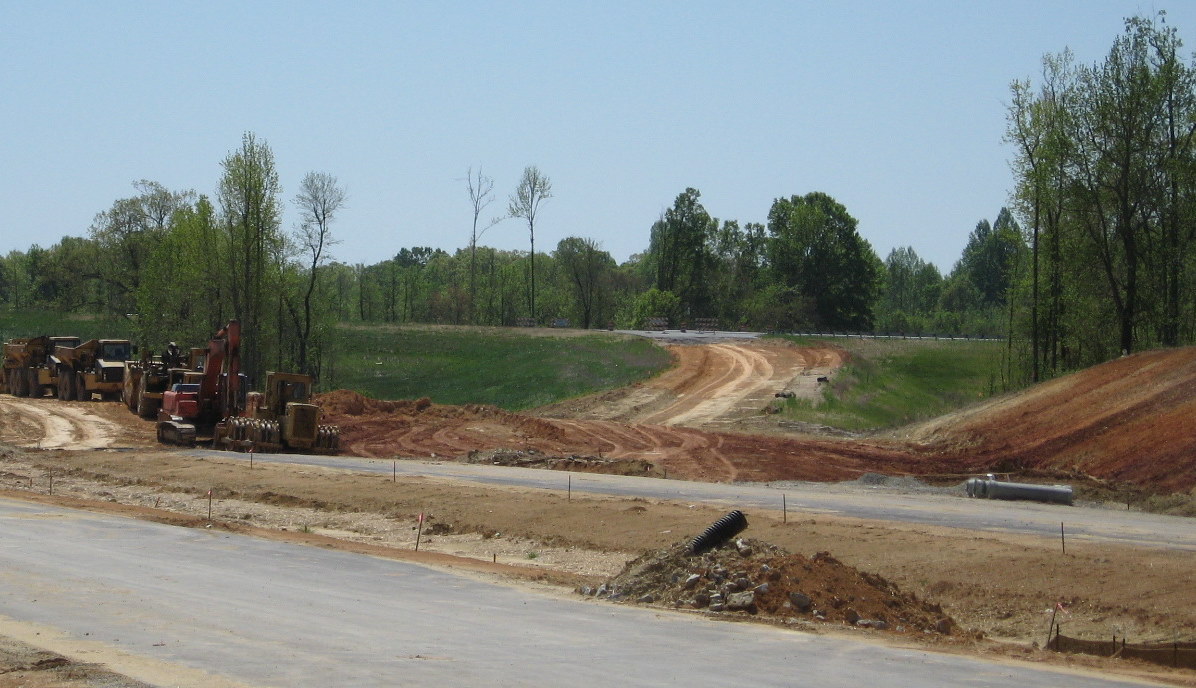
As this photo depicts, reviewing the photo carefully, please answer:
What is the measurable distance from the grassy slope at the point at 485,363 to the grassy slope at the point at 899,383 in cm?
1245

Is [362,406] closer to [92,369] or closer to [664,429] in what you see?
[664,429]

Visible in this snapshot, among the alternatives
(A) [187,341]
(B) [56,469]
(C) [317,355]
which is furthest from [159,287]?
(B) [56,469]

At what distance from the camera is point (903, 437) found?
45.7 m

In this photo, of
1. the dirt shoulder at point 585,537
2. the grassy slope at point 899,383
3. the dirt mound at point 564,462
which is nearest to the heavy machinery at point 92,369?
the dirt shoulder at point 585,537

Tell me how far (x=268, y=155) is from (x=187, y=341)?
15.2 metres

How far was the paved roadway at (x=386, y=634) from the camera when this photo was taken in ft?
41.5

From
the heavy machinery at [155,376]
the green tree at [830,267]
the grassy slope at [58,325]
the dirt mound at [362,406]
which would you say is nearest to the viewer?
the heavy machinery at [155,376]

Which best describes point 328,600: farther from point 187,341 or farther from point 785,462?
point 187,341

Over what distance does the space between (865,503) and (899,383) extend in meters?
38.0

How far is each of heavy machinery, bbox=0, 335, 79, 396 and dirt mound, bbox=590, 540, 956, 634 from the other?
52.3 meters

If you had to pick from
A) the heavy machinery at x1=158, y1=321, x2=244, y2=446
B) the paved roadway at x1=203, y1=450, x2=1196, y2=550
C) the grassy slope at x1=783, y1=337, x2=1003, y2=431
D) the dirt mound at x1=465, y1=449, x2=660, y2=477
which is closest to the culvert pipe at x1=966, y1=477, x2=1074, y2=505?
the paved roadway at x1=203, y1=450, x2=1196, y2=550

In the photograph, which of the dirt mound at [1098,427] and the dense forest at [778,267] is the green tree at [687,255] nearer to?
the dense forest at [778,267]

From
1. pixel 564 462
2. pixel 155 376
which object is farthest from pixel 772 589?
pixel 155 376

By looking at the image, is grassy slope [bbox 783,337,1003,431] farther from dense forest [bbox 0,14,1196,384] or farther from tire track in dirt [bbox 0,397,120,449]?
tire track in dirt [bbox 0,397,120,449]
